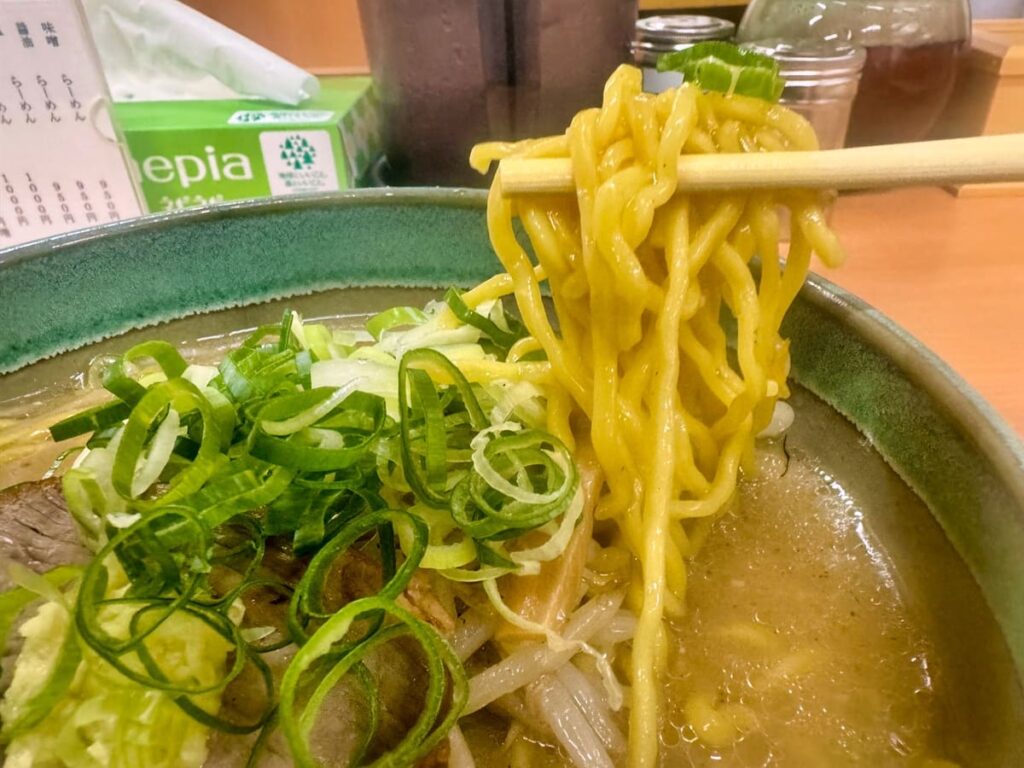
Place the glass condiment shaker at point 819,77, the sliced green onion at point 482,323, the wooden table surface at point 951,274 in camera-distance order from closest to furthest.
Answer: the sliced green onion at point 482,323, the wooden table surface at point 951,274, the glass condiment shaker at point 819,77

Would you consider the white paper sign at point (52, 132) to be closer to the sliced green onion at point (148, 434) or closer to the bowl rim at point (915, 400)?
the bowl rim at point (915, 400)

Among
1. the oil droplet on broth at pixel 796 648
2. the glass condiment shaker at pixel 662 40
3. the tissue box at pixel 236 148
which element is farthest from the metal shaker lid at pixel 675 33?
the oil droplet on broth at pixel 796 648

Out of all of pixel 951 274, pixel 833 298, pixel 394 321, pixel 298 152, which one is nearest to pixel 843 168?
pixel 833 298

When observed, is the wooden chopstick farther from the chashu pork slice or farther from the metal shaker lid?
the metal shaker lid

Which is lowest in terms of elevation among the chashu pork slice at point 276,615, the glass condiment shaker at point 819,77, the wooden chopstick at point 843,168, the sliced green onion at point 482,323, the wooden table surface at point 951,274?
the wooden table surface at point 951,274

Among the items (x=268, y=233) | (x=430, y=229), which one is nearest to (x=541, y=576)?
(x=430, y=229)
